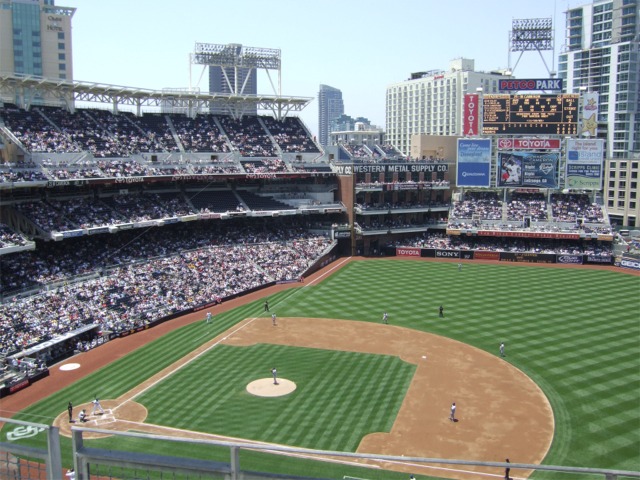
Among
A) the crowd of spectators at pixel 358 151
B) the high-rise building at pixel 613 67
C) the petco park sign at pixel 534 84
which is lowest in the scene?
the crowd of spectators at pixel 358 151

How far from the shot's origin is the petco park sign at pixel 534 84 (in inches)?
2894

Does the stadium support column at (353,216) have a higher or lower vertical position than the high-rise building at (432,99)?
lower

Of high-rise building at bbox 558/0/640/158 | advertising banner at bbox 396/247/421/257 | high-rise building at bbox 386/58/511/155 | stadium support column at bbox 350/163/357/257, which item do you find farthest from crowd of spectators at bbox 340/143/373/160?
high-rise building at bbox 386/58/511/155

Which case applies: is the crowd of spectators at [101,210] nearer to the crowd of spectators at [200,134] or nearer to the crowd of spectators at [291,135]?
the crowd of spectators at [200,134]

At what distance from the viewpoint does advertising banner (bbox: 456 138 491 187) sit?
75625 mm

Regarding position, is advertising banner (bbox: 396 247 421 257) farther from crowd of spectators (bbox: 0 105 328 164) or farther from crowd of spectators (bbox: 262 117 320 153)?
crowd of spectators (bbox: 0 105 328 164)

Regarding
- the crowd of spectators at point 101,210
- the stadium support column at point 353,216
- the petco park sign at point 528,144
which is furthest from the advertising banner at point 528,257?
the crowd of spectators at point 101,210

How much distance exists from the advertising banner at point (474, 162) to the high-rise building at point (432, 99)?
6947cm

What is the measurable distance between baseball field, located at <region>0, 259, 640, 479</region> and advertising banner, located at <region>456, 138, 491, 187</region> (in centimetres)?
2627

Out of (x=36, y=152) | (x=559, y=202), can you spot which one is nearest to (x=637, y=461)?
(x=36, y=152)

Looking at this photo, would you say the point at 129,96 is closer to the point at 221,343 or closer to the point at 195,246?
the point at 195,246

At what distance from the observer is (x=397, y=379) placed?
3272 cm

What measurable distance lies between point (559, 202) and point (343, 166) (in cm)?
2838

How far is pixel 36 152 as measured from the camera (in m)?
51.9
